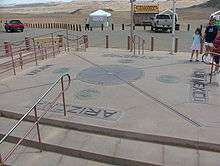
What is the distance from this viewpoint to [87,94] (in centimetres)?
802

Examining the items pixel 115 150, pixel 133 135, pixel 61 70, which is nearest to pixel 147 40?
pixel 61 70

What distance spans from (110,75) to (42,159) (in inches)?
187

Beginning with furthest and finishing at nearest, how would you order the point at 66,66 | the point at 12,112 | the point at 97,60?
the point at 97,60
the point at 66,66
the point at 12,112

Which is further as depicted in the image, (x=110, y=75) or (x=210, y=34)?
(x=210, y=34)

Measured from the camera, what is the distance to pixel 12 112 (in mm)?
6953

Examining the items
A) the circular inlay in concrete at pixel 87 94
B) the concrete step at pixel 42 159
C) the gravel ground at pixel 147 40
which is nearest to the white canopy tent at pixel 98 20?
the gravel ground at pixel 147 40

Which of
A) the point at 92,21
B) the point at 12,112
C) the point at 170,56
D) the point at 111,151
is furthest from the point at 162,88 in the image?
the point at 92,21

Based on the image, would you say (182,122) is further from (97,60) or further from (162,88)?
(97,60)

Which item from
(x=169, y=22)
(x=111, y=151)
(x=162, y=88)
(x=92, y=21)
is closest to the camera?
(x=111, y=151)

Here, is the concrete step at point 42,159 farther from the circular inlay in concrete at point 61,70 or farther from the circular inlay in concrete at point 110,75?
the circular inlay in concrete at point 61,70

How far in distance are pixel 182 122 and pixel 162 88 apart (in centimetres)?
229

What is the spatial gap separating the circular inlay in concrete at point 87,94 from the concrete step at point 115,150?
5.36 feet

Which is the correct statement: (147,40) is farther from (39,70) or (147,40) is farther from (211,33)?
(39,70)

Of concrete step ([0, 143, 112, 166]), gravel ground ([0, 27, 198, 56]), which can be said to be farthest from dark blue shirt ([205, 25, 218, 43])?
concrete step ([0, 143, 112, 166])
